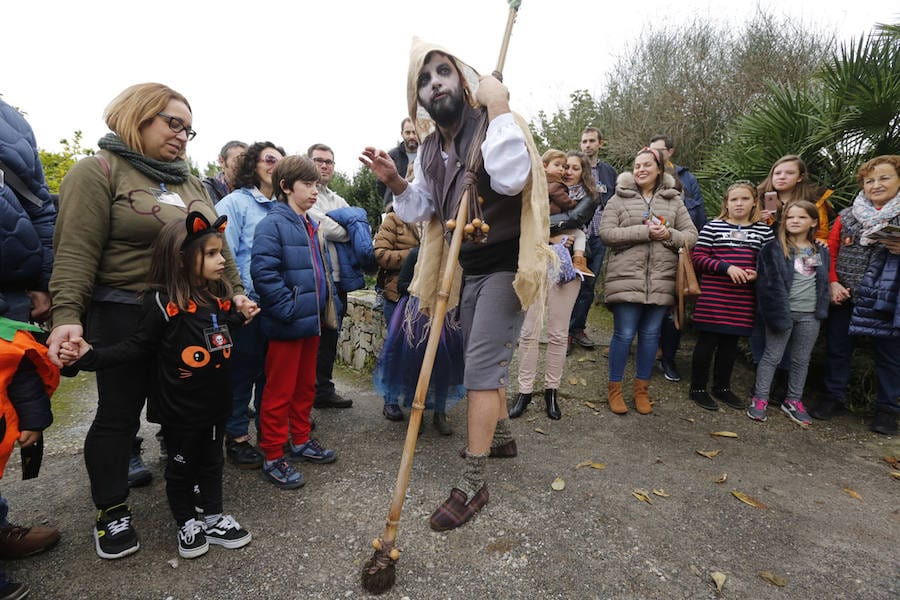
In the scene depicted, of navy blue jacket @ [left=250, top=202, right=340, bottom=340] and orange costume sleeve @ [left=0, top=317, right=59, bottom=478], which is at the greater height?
navy blue jacket @ [left=250, top=202, right=340, bottom=340]

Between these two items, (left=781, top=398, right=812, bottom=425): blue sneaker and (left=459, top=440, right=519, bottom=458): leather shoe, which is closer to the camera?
(left=459, top=440, right=519, bottom=458): leather shoe

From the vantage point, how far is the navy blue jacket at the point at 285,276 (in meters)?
2.82

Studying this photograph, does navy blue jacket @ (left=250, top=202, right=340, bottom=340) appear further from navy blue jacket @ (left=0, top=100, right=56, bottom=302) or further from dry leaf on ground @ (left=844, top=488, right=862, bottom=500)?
dry leaf on ground @ (left=844, top=488, right=862, bottom=500)

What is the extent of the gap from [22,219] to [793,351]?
18.0 feet

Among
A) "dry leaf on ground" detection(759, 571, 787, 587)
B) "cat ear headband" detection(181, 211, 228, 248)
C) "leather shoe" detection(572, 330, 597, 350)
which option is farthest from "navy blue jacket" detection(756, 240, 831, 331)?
"cat ear headband" detection(181, 211, 228, 248)

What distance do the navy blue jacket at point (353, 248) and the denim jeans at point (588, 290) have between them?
8.96 ft

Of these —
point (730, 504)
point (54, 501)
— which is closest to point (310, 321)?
point (54, 501)

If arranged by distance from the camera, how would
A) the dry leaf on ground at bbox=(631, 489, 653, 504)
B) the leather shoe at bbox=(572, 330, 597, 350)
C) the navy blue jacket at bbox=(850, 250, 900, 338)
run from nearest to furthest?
the dry leaf on ground at bbox=(631, 489, 653, 504), the navy blue jacket at bbox=(850, 250, 900, 338), the leather shoe at bbox=(572, 330, 597, 350)

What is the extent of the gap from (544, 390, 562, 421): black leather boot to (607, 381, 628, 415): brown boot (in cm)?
50

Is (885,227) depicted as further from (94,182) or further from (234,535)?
(94,182)

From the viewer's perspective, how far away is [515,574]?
7.07ft

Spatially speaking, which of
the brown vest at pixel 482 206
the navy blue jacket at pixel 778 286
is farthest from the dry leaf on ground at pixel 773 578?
the navy blue jacket at pixel 778 286

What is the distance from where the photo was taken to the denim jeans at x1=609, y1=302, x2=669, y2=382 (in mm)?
4148

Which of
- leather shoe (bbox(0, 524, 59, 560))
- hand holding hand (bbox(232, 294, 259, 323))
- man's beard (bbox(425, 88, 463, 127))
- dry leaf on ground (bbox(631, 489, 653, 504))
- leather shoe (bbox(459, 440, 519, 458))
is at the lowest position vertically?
leather shoe (bbox(0, 524, 59, 560))
